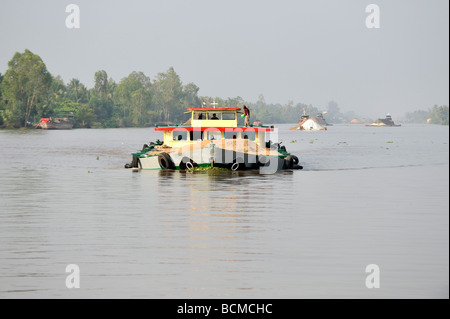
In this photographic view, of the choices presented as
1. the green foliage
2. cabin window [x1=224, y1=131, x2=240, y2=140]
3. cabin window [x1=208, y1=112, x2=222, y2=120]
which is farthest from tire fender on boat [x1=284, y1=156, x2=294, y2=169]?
the green foliage

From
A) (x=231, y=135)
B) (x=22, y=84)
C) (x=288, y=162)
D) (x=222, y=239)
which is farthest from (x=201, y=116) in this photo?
(x=22, y=84)

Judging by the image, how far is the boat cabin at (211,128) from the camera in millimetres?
44500

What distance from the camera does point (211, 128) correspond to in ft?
147

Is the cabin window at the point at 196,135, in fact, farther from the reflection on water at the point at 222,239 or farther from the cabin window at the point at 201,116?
the reflection on water at the point at 222,239

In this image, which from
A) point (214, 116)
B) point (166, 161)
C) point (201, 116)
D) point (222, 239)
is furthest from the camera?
point (201, 116)

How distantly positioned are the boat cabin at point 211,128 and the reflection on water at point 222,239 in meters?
10.9

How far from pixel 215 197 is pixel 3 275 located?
14682 millimetres

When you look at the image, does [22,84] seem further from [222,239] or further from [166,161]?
[222,239]

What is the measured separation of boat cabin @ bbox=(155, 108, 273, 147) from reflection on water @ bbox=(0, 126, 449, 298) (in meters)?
10.9

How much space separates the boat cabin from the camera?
146 ft

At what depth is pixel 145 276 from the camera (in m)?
13.7

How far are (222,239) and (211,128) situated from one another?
2770cm
